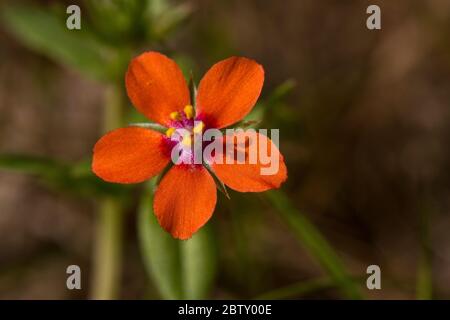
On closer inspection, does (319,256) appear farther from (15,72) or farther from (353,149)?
(15,72)

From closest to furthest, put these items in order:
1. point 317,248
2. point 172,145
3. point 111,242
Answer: point 172,145, point 317,248, point 111,242

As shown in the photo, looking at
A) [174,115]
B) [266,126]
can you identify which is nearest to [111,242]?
[266,126]

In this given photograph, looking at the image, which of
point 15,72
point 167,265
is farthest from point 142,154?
point 15,72

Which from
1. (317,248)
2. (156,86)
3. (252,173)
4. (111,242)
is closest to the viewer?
(252,173)

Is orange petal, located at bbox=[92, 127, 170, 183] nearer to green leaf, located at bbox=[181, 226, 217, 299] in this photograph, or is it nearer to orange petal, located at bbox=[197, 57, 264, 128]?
orange petal, located at bbox=[197, 57, 264, 128]

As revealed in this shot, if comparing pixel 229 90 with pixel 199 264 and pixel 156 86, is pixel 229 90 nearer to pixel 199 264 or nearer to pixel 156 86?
pixel 156 86

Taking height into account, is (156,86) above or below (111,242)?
above

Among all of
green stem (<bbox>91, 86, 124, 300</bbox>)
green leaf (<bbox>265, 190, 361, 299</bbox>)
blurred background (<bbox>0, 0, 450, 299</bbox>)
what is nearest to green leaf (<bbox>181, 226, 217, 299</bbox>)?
blurred background (<bbox>0, 0, 450, 299</bbox>)
